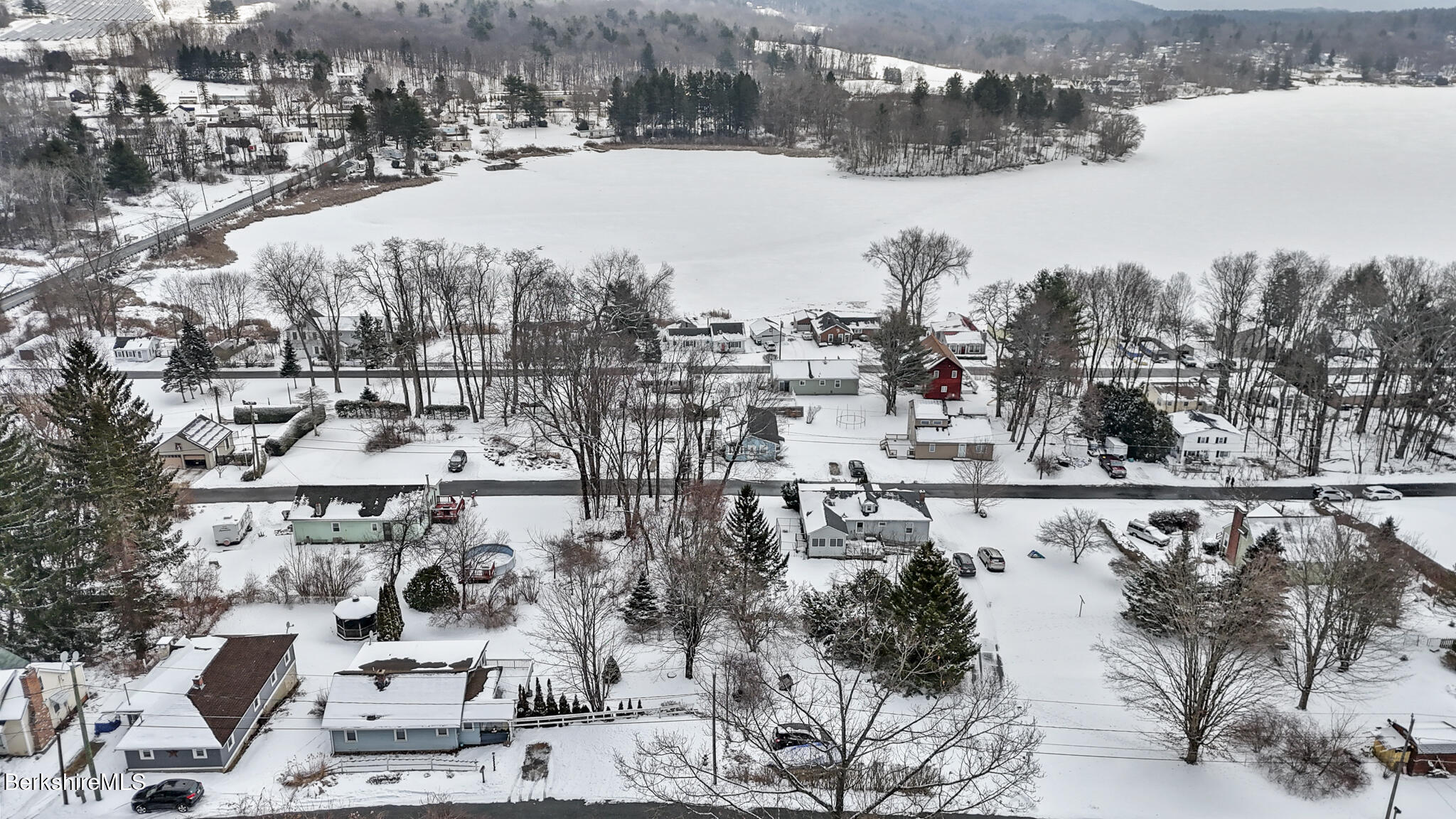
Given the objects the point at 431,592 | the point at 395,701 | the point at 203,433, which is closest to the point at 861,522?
the point at 431,592

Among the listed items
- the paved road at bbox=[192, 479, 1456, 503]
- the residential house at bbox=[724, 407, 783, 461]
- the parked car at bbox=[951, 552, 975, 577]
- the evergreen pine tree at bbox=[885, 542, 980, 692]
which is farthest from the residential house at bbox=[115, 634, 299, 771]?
the parked car at bbox=[951, 552, 975, 577]

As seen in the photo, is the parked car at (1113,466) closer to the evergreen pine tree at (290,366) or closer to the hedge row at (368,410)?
the hedge row at (368,410)

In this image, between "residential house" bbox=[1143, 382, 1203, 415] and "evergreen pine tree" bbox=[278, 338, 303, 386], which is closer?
"residential house" bbox=[1143, 382, 1203, 415]

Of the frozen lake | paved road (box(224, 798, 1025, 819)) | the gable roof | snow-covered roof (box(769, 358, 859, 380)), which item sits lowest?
paved road (box(224, 798, 1025, 819))

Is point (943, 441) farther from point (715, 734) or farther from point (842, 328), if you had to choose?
point (715, 734)

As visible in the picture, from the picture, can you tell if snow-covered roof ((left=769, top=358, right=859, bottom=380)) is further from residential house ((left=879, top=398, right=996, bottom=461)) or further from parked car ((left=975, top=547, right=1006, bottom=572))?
parked car ((left=975, top=547, right=1006, bottom=572))
